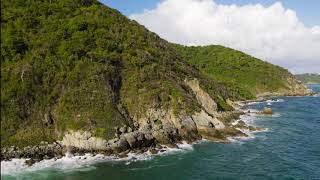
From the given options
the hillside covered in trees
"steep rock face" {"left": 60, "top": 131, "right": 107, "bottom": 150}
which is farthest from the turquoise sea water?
the hillside covered in trees

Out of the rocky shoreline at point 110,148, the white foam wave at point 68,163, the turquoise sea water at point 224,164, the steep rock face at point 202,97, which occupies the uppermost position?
the steep rock face at point 202,97

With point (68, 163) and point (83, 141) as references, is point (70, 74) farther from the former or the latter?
point (68, 163)

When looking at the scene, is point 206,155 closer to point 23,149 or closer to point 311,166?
point 311,166

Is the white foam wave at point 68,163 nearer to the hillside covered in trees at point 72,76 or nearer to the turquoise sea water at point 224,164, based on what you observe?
the turquoise sea water at point 224,164

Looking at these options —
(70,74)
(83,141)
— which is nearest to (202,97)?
(70,74)

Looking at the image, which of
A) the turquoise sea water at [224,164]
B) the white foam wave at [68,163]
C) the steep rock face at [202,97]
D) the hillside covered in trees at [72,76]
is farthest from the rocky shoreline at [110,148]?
the steep rock face at [202,97]
